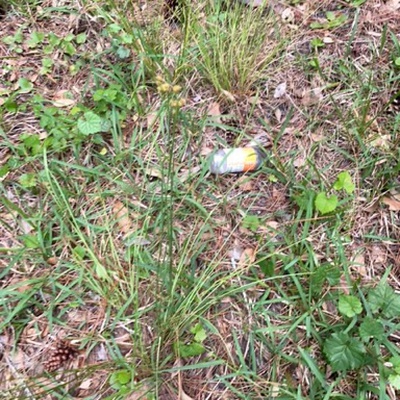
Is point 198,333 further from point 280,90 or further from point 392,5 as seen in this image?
point 392,5

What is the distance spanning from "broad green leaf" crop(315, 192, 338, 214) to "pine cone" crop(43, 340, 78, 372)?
3.60 feet

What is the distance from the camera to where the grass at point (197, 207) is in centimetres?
168

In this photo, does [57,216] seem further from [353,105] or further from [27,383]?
[353,105]

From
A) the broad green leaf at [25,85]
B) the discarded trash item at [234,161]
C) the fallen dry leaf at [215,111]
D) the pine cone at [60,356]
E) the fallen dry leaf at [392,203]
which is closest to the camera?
the pine cone at [60,356]

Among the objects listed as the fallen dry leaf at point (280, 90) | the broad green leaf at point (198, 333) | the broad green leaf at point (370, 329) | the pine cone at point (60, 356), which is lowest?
the pine cone at point (60, 356)

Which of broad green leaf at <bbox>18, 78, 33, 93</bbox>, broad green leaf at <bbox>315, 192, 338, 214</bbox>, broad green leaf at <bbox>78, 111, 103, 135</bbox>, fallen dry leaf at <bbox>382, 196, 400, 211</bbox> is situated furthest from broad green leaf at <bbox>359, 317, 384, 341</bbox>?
broad green leaf at <bbox>18, 78, 33, 93</bbox>

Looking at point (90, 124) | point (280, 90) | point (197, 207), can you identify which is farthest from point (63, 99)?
point (280, 90)

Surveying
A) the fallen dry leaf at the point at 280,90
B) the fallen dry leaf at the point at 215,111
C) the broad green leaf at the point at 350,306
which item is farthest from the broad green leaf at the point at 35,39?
the broad green leaf at the point at 350,306

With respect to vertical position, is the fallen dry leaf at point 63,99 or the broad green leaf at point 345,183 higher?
the fallen dry leaf at point 63,99

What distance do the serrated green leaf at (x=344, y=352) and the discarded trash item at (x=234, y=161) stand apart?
0.82m

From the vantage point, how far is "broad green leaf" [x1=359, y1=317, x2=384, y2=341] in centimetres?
162

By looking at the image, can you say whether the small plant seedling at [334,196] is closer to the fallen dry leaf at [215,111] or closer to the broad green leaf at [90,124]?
the fallen dry leaf at [215,111]

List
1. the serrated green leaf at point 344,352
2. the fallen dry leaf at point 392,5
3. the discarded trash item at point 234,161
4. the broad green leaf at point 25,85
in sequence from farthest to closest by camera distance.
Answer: the fallen dry leaf at point 392,5
the broad green leaf at point 25,85
the discarded trash item at point 234,161
the serrated green leaf at point 344,352

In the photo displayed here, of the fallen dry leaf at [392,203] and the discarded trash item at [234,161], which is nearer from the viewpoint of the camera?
the fallen dry leaf at [392,203]
